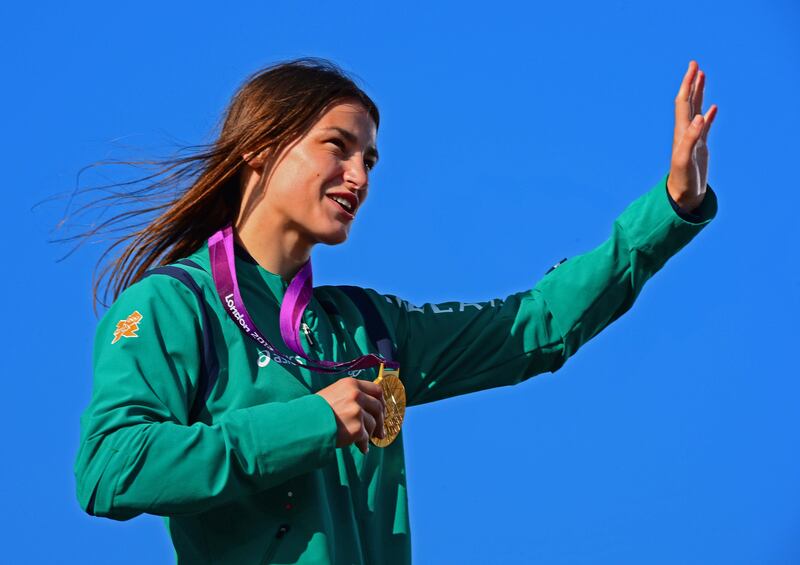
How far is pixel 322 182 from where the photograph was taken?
17.3 ft

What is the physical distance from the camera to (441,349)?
220 inches

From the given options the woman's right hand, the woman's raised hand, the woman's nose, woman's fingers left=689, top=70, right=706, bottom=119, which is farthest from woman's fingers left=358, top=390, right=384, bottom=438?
woman's fingers left=689, top=70, right=706, bottom=119

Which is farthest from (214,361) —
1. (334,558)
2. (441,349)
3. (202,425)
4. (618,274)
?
(618,274)

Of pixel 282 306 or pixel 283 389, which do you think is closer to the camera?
pixel 283 389

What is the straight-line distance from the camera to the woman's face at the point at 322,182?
17.3ft

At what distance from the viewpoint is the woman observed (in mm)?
4352

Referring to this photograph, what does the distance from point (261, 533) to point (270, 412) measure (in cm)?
47

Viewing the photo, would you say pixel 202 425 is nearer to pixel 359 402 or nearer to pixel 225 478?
pixel 225 478

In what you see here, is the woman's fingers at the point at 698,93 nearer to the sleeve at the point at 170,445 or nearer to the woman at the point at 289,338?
the woman at the point at 289,338

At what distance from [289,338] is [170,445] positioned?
2.98 ft

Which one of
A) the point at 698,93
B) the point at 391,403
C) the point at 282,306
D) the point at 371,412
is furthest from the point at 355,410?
the point at 698,93

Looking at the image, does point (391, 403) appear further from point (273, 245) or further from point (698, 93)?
point (698, 93)

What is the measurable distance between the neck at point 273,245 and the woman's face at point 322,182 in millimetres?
22

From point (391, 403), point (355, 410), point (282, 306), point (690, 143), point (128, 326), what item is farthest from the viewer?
point (690, 143)
